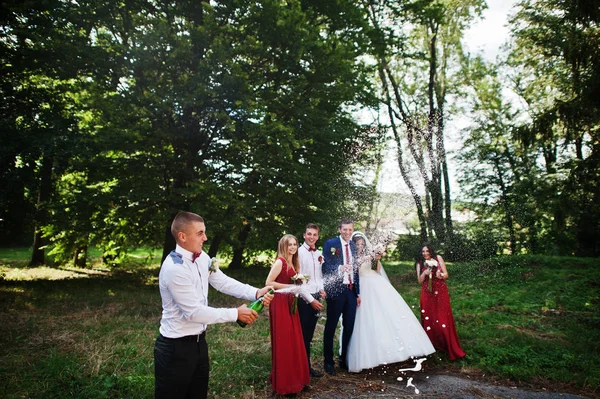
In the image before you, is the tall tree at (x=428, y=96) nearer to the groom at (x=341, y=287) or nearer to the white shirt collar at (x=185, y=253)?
the groom at (x=341, y=287)

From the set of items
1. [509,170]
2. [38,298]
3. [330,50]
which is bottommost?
[38,298]

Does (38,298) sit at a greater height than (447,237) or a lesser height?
lesser

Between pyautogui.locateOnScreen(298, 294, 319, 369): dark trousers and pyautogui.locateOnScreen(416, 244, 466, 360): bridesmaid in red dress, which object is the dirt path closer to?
pyautogui.locateOnScreen(298, 294, 319, 369): dark trousers

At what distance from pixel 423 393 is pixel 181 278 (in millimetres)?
4049

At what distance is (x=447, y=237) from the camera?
20250 millimetres

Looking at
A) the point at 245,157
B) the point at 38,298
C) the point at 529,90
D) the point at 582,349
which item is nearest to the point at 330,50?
the point at 245,157

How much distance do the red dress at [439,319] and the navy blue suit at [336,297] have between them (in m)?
1.77

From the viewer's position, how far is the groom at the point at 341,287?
611cm

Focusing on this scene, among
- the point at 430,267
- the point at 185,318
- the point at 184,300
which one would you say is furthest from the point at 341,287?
the point at 184,300

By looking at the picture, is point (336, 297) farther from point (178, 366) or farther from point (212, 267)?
point (178, 366)

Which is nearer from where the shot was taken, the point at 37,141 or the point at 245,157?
the point at 37,141

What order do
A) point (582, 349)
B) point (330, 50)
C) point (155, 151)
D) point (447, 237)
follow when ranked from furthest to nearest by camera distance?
1. point (447, 237)
2. point (330, 50)
3. point (155, 151)
4. point (582, 349)

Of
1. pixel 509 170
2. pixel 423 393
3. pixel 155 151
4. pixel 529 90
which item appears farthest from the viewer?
pixel 529 90

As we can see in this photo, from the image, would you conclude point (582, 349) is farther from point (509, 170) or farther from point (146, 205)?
point (509, 170)
